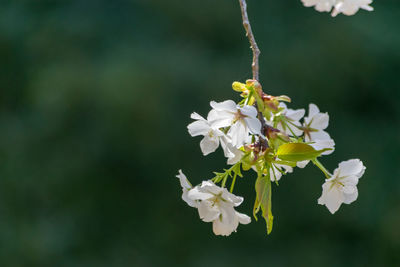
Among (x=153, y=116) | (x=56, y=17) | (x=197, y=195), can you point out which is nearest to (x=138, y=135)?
(x=153, y=116)

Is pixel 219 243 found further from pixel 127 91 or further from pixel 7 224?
pixel 7 224

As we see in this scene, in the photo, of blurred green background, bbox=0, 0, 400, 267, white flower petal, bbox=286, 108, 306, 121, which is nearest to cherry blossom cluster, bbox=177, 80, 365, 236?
white flower petal, bbox=286, 108, 306, 121

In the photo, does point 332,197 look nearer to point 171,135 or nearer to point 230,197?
point 230,197

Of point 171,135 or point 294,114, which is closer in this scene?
point 294,114

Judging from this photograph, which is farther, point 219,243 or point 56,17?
point 56,17

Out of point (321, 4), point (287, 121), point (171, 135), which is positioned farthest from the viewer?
point (171, 135)

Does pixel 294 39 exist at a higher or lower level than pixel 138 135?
higher

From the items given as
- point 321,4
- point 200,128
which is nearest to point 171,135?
point 200,128
